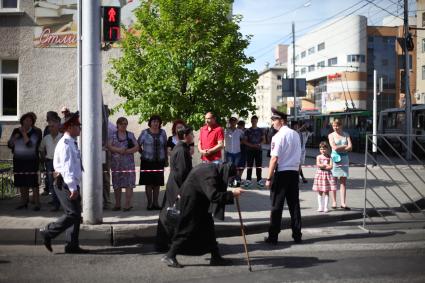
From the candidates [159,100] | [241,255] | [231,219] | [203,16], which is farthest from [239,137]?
[241,255]

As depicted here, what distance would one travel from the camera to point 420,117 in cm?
2780

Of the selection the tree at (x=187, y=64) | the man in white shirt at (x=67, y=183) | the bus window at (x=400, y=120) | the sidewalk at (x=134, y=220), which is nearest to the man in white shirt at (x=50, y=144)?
the sidewalk at (x=134, y=220)

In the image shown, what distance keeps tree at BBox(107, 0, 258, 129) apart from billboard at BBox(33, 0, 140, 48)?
4387 millimetres

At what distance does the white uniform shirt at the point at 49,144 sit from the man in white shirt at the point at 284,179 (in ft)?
16.1

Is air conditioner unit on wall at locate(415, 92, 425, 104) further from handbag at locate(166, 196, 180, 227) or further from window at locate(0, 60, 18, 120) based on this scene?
handbag at locate(166, 196, 180, 227)

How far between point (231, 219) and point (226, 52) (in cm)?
502

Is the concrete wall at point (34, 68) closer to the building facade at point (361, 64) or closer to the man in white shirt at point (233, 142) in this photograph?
the man in white shirt at point (233, 142)

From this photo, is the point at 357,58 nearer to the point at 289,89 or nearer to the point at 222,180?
the point at 289,89

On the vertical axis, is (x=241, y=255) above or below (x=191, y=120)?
below

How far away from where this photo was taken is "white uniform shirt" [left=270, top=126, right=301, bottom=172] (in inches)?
292

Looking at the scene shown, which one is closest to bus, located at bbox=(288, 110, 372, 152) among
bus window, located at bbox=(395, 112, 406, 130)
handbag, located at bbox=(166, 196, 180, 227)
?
bus window, located at bbox=(395, 112, 406, 130)

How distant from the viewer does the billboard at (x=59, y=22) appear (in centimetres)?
1650

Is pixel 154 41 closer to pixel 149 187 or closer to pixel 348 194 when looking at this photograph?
pixel 149 187

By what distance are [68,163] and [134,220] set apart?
210 centimetres
